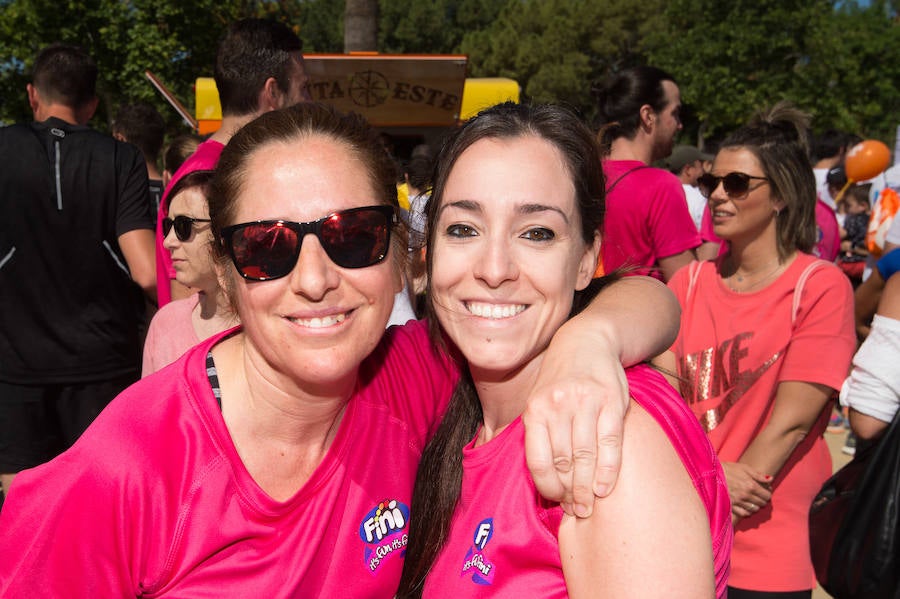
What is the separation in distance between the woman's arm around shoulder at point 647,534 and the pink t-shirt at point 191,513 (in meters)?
0.74

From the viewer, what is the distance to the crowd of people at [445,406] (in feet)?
4.66

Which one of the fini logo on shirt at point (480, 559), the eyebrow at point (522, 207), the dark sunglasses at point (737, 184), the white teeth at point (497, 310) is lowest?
the fini logo on shirt at point (480, 559)

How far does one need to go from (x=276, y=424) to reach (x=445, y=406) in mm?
591

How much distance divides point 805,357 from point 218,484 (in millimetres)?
2152

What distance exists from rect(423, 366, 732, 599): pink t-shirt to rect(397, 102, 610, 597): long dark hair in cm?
8

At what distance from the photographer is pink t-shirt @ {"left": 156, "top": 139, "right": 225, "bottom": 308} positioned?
10.9 feet

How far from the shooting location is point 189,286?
117 inches

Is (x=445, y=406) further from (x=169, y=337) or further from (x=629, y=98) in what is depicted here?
(x=629, y=98)

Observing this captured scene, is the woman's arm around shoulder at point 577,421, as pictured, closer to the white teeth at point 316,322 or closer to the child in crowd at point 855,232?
the white teeth at point 316,322

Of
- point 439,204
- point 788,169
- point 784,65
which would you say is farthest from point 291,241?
point 784,65

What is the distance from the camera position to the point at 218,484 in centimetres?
171

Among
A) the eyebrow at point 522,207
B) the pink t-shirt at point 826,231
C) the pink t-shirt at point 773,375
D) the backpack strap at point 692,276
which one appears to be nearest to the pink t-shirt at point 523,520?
the eyebrow at point 522,207

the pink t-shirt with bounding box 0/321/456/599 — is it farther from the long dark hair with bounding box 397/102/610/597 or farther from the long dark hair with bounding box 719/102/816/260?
the long dark hair with bounding box 719/102/816/260

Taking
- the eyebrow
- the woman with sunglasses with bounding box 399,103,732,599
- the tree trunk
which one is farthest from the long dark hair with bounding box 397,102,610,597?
the tree trunk
